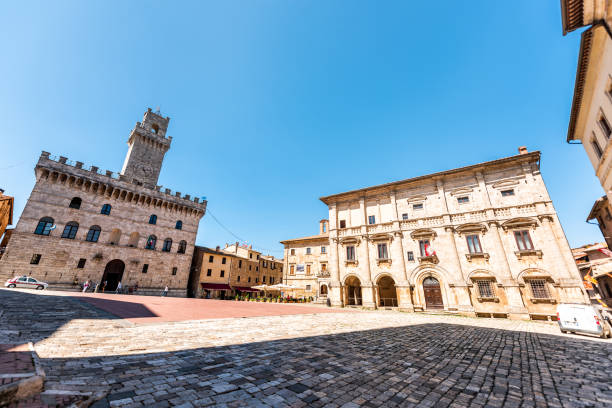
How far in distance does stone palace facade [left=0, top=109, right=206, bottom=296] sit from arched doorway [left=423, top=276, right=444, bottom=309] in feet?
100

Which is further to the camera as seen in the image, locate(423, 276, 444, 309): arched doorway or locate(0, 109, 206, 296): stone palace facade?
locate(0, 109, 206, 296): stone palace facade

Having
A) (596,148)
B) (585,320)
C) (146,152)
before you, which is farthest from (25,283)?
(596,148)

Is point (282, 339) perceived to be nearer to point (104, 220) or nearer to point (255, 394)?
point (255, 394)

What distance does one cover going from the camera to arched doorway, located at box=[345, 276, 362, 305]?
1021 inches

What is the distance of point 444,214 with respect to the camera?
883 inches

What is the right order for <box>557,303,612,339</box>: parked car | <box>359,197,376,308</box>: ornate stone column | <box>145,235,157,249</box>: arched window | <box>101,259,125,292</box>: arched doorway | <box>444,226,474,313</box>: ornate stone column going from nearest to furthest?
<box>557,303,612,339</box>: parked car
<box>444,226,474,313</box>: ornate stone column
<box>359,197,376,308</box>: ornate stone column
<box>101,259,125,292</box>: arched doorway
<box>145,235,157,249</box>: arched window

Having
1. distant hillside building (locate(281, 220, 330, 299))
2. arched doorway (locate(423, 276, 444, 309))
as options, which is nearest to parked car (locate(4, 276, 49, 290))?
distant hillside building (locate(281, 220, 330, 299))

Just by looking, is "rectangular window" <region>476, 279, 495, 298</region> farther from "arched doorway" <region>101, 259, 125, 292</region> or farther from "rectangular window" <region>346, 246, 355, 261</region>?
"arched doorway" <region>101, 259, 125, 292</region>

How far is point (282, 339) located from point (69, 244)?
31548 mm

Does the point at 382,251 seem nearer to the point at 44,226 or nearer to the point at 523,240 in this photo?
the point at 523,240

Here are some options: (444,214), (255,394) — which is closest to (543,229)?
(444,214)

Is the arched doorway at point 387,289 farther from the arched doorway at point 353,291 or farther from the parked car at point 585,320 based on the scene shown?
the parked car at point 585,320

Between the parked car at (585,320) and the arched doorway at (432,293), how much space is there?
9861 millimetres

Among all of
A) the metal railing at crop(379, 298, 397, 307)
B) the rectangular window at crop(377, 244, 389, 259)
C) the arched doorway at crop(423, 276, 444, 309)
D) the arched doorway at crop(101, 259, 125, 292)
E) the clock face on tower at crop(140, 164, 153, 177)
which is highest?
the clock face on tower at crop(140, 164, 153, 177)
